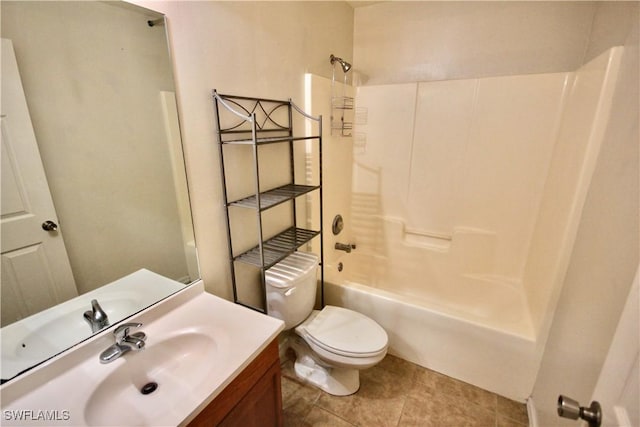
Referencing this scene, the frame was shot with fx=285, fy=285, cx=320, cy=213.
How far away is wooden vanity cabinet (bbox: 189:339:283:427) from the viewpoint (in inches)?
33.3

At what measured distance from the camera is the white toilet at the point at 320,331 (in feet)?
4.81

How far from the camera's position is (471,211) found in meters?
2.19

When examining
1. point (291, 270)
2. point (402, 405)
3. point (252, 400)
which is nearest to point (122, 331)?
point (252, 400)

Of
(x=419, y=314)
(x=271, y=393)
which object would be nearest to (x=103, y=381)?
(x=271, y=393)

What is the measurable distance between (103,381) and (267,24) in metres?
1.60

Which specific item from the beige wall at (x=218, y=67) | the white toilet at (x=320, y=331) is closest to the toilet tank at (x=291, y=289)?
the white toilet at (x=320, y=331)

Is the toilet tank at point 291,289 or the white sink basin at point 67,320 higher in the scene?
the white sink basin at point 67,320

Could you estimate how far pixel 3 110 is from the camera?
28.5 inches

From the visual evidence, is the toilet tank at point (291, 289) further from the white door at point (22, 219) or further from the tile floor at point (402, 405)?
the white door at point (22, 219)

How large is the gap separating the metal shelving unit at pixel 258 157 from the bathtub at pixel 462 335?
60 centimetres

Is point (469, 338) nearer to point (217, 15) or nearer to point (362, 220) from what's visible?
point (362, 220)

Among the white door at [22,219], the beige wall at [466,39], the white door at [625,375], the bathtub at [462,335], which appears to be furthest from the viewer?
the beige wall at [466,39]

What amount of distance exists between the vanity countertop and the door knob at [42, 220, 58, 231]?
373 millimetres

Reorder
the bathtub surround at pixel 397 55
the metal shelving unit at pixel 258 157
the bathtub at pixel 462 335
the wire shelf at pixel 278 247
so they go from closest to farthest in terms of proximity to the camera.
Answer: the bathtub surround at pixel 397 55 < the metal shelving unit at pixel 258 157 < the wire shelf at pixel 278 247 < the bathtub at pixel 462 335
